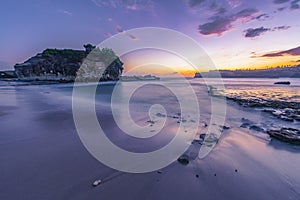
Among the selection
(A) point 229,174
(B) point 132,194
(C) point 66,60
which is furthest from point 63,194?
(C) point 66,60

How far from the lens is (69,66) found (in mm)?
61094

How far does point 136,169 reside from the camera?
115 inches

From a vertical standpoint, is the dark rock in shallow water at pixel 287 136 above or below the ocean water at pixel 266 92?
above

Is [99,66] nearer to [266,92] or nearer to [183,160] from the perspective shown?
[266,92]

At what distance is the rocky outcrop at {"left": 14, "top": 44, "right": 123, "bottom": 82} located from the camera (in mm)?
55188

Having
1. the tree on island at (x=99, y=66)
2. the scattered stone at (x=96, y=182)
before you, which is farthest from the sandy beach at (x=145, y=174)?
the tree on island at (x=99, y=66)

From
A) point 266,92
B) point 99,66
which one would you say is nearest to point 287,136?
point 266,92

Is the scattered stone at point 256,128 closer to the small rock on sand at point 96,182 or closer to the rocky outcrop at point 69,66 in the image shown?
the small rock on sand at point 96,182

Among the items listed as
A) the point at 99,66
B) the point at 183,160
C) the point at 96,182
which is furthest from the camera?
the point at 99,66

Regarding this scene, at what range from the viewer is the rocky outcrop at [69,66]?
55188mm

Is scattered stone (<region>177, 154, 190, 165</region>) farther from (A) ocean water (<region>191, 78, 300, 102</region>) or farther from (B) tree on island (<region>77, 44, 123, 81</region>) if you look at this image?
(B) tree on island (<region>77, 44, 123, 81</region>)

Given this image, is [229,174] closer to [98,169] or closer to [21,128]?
[98,169]

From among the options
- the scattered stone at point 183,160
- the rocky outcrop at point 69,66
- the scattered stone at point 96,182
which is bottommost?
the scattered stone at point 183,160

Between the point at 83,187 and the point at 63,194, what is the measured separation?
0.89ft
